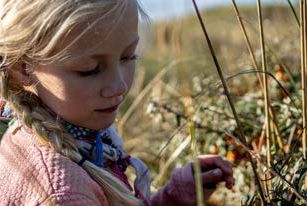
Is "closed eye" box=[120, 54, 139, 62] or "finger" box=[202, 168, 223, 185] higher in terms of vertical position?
"closed eye" box=[120, 54, 139, 62]

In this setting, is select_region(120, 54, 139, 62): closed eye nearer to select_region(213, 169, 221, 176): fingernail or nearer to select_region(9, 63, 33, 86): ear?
select_region(9, 63, 33, 86): ear

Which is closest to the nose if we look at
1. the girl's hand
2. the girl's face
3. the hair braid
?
the girl's face

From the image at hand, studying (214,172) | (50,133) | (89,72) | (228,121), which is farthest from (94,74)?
(228,121)

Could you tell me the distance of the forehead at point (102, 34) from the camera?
1.30 meters

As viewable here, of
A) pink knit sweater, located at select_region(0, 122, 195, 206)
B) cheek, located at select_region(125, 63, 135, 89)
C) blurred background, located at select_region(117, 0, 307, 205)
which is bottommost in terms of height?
blurred background, located at select_region(117, 0, 307, 205)

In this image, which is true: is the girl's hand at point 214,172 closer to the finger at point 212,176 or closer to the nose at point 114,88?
Answer: the finger at point 212,176

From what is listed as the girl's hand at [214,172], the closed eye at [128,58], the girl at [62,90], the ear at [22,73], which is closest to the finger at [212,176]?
the girl's hand at [214,172]

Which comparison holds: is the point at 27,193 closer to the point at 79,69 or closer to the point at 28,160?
the point at 28,160

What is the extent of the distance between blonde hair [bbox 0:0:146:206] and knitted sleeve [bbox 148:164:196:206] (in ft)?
0.78

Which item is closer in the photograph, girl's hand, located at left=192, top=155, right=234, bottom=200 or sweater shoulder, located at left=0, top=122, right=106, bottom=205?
sweater shoulder, located at left=0, top=122, right=106, bottom=205

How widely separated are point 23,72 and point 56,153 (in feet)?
0.54

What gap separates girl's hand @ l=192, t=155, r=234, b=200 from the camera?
1.56 metres

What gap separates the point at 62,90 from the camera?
133 cm

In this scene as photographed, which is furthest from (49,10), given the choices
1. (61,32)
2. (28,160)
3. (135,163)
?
(135,163)
